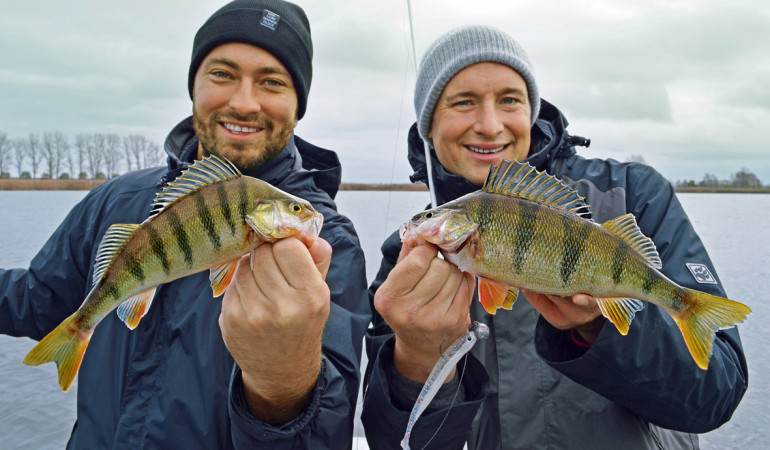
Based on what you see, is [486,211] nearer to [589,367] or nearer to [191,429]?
[589,367]

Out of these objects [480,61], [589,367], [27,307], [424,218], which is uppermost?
[480,61]

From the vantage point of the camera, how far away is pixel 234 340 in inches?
79.9

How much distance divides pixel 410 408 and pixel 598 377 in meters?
0.94

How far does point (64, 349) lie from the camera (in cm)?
202

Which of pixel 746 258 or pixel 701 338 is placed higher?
pixel 701 338

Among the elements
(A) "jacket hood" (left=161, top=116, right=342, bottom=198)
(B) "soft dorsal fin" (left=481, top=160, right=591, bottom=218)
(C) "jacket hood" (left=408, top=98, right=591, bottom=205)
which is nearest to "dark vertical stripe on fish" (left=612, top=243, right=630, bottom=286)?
(B) "soft dorsal fin" (left=481, top=160, right=591, bottom=218)

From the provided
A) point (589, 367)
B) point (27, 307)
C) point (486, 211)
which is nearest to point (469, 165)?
point (486, 211)

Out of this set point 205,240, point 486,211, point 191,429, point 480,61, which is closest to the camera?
point 205,240

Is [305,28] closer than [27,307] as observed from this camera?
No

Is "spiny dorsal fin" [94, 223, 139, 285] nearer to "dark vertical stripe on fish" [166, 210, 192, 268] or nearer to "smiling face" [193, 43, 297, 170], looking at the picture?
"dark vertical stripe on fish" [166, 210, 192, 268]

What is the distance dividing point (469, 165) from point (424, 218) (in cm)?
129

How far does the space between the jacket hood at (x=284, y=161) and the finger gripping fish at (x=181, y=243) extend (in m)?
1.02

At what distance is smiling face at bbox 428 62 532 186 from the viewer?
10.9ft

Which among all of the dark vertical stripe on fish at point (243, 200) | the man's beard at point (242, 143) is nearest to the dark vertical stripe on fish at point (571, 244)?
the dark vertical stripe on fish at point (243, 200)
